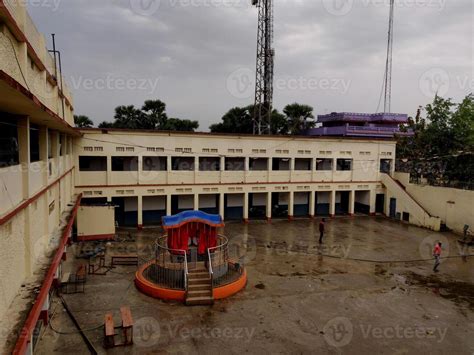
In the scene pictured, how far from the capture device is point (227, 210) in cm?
2792

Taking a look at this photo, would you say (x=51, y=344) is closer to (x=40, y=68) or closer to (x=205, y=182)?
(x=40, y=68)

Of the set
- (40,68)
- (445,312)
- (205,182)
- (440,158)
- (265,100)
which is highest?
(265,100)

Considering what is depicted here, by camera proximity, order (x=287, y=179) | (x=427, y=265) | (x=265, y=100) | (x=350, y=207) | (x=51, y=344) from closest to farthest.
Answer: (x=51, y=344) → (x=427, y=265) → (x=287, y=179) → (x=350, y=207) → (x=265, y=100)

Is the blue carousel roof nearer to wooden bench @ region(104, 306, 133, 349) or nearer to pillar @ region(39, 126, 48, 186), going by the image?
wooden bench @ region(104, 306, 133, 349)

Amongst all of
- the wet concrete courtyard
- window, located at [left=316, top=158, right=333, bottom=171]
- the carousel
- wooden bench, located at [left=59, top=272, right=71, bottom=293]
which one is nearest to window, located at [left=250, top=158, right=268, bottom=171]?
window, located at [left=316, top=158, right=333, bottom=171]

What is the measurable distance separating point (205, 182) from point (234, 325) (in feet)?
50.2

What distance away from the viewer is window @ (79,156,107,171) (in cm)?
2373

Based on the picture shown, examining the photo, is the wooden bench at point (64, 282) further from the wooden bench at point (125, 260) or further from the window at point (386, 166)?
the window at point (386, 166)

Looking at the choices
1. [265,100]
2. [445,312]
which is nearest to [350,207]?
[265,100]

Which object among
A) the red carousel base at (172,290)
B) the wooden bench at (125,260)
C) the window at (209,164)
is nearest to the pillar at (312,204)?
the window at (209,164)

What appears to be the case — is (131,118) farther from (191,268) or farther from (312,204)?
(191,268)

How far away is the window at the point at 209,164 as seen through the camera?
86.1 feet

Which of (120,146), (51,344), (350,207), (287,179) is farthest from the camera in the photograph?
(350,207)

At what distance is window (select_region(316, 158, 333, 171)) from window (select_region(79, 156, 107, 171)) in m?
17.6
